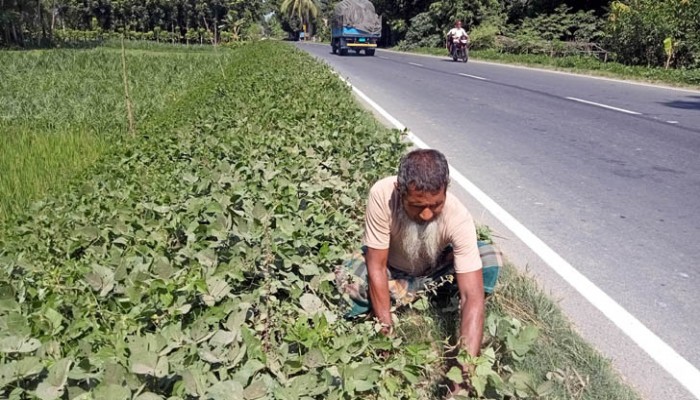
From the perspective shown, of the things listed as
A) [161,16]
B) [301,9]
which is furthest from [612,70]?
[301,9]

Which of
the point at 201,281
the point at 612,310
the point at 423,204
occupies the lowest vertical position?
the point at 612,310

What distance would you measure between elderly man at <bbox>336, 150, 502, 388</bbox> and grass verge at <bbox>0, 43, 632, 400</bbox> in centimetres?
15

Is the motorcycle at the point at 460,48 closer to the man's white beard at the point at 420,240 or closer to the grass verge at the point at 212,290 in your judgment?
the grass verge at the point at 212,290

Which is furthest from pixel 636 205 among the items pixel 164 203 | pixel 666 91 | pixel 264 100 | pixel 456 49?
pixel 456 49

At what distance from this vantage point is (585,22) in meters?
32.8

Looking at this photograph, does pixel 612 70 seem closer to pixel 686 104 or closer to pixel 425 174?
pixel 686 104

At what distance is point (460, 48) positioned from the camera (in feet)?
87.6

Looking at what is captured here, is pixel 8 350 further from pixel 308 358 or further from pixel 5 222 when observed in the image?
pixel 5 222

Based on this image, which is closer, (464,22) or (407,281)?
(407,281)

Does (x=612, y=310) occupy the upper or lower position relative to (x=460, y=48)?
lower

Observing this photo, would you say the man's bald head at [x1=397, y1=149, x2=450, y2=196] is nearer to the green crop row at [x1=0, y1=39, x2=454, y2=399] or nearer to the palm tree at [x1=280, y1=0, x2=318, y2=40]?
the green crop row at [x1=0, y1=39, x2=454, y2=399]

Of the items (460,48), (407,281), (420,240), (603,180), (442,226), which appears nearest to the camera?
(442,226)

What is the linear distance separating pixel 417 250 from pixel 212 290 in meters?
1.13

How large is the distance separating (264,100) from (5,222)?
152 inches
